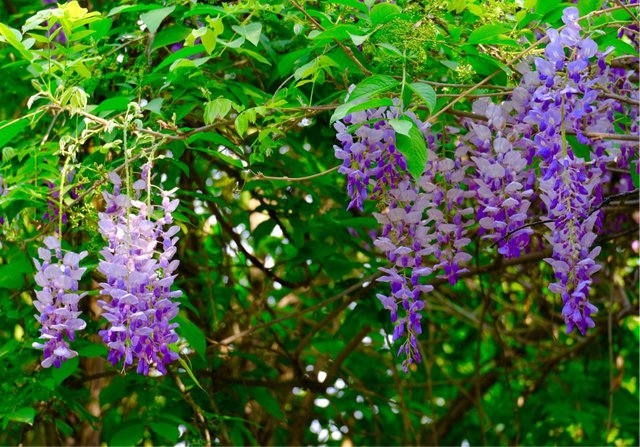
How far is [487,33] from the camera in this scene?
1419mm

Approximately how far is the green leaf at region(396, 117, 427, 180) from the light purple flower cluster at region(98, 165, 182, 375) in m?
0.36

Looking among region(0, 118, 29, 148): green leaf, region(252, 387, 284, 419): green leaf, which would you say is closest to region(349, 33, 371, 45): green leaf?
region(0, 118, 29, 148): green leaf

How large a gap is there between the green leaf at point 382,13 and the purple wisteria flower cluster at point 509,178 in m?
0.14

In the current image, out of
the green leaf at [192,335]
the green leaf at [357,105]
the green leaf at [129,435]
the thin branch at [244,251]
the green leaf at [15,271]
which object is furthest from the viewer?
the thin branch at [244,251]

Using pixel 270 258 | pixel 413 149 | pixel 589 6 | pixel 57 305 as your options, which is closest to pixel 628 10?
pixel 589 6

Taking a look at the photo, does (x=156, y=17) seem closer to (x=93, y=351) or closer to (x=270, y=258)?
(x=93, y=351)

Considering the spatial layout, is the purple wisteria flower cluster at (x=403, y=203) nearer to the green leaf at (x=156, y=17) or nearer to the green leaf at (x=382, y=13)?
the green leaf at (x=382, y=13)

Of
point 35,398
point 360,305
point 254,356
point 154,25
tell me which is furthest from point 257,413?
point 154,25

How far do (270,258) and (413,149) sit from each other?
1.43 metres

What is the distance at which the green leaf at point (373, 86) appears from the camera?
1343 millimetres

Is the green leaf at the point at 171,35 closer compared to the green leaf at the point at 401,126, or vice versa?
the green leaf at the point at 401,126

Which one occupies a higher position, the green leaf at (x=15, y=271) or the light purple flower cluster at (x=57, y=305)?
the light purple flower cluster at (x=57, y=305)

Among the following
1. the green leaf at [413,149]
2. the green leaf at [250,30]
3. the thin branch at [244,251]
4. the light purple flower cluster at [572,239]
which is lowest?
the thin branch at [244,251]

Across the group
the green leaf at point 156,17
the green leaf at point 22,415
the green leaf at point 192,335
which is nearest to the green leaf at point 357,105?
the green leaf at point 156,17
